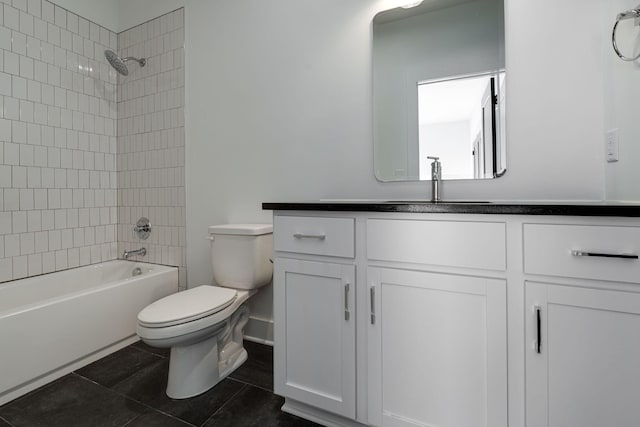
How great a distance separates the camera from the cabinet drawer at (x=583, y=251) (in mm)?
790

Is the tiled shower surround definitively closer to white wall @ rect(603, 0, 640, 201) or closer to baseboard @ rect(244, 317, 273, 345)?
baseboard @ rect(244, 317, 273, 345)

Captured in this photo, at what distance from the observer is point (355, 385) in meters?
1.12

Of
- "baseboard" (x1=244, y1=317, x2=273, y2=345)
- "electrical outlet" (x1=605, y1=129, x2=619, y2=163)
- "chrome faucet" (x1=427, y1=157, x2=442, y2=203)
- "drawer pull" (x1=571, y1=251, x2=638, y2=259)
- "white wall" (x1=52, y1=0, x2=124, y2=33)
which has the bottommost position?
"baseboard" (x1=244, y1=317, x2=273, y2=345)

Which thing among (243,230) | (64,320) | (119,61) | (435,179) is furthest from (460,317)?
(119,61)

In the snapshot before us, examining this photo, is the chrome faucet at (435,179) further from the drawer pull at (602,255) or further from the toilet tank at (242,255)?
the toilet tank at (242,255)

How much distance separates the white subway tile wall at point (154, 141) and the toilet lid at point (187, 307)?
0.75 meters

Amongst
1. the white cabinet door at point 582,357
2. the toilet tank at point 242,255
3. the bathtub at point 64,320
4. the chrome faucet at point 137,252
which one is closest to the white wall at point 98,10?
the chrome faucet at point 137,252

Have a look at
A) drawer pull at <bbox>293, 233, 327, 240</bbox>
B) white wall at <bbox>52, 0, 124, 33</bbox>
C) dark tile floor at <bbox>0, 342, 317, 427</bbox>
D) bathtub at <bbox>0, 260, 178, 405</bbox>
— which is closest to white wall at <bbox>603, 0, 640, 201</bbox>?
drawer pull at <bbox>293, 233, 327, 240</bbox>

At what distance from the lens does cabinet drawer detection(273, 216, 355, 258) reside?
1137mm

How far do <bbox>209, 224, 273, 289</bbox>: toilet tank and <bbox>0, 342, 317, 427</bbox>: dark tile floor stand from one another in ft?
1.60

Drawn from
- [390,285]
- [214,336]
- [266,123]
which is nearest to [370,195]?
[390,285]

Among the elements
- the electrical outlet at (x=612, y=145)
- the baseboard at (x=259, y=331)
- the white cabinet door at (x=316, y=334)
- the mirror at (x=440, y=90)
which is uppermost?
the mirror at (x=440, y=90)

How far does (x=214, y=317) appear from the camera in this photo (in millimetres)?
1442

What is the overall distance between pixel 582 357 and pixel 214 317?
54.1 inches
